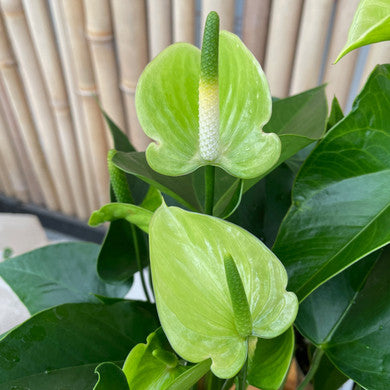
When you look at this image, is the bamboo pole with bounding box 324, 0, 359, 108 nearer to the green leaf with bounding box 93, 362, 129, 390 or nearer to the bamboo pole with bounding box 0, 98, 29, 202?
the green leaf with bounding box 93, 362, 129, 390

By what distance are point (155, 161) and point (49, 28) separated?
740mm

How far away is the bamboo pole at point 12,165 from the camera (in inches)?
43.6

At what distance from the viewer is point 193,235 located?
0.23 meters

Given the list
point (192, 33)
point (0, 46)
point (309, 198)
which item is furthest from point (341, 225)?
point (0, 46)

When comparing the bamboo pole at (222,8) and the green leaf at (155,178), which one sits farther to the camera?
the bamboo pole at (222,8)

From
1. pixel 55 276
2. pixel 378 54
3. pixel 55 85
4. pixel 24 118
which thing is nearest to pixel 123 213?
pixel 55 276

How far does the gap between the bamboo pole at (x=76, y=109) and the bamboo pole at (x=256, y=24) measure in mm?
337


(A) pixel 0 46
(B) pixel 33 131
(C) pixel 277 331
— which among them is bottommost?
(B) pixel 33 131

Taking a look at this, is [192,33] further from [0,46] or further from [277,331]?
[277,331]

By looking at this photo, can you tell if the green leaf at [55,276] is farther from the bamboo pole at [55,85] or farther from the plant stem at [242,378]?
the bamboo pole at [55,85]

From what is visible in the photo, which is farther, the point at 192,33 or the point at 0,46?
the point at 0,46

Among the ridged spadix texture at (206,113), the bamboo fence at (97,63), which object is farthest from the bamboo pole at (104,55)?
the ridged spadix texture at (206,113)

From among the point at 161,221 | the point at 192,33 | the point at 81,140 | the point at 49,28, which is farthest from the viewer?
the point at 81,140

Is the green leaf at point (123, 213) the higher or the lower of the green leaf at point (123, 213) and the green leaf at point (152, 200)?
the higher
